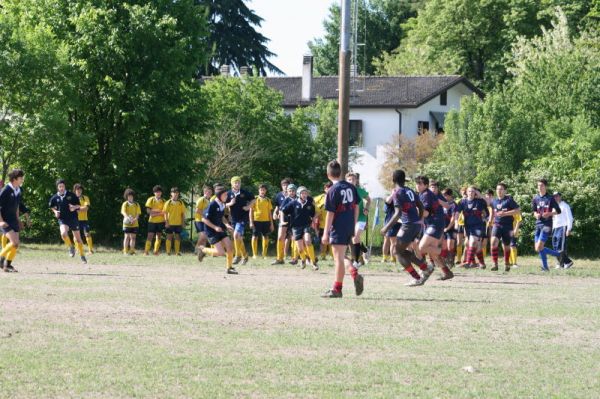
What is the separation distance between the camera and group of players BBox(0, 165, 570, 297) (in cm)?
1577

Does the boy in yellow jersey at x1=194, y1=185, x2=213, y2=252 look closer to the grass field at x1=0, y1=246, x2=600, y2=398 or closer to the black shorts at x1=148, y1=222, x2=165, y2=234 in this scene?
the black shorts at x1=148, y1=222, x2=165, y2=234

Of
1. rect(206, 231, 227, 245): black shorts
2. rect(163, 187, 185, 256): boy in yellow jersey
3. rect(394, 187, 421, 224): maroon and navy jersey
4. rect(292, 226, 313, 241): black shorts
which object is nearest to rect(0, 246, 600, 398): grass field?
rect(394, 187, 421, 224): maroon and navy jersey

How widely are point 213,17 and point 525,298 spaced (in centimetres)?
4951

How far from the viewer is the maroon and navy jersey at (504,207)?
82.9 ft

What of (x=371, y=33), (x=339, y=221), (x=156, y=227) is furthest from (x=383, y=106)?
(x=339, y=221)

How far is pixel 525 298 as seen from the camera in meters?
16.2

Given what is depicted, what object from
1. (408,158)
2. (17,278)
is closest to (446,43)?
(408,158)

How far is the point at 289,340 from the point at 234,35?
5410cm

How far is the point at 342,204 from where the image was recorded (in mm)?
14945

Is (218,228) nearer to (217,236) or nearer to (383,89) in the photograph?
(217,236)

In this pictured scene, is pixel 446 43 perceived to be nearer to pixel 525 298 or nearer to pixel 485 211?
pixel 485 211

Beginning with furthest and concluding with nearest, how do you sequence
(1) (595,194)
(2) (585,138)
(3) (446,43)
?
1. (3) (446,43)
2. (2) (585,138)
3. (1) (595,194)

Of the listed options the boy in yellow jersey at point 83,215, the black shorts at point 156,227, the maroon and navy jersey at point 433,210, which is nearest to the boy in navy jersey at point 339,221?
the maroon and navy jersey at point 433,210

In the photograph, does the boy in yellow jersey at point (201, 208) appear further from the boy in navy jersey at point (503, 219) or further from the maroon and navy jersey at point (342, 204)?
the maroon and navy jersey at point (342, 204)
